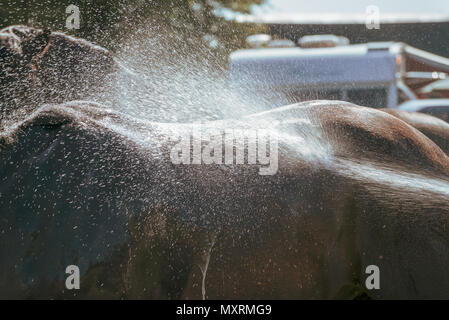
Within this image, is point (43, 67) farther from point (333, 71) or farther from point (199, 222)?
point (333, 71)

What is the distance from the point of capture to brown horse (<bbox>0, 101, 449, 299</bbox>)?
1618mm

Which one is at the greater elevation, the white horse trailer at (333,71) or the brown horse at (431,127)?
the white horse trailer at (333,71)

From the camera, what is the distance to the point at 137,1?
15.5ft

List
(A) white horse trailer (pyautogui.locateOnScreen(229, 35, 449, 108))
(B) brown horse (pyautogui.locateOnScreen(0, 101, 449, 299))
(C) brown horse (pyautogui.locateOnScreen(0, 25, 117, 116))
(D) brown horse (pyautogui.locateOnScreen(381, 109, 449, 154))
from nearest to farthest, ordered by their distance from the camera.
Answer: (B) brown horse (pyautogui.locateOnScreen(0, 101, 449, 299))
(C) brown horse (pyautogui.locateOnScreen(0, 25, 117, 116))
(D) brown horse (pyautogui.locateOnScreen(381, 109, 449, 154))
(A) white horse trailer (pyautogui.locateOnScreen(229, 35, 449, 108))

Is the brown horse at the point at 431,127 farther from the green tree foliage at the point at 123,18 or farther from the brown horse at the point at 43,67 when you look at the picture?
the green tree foliage at the point at 123,18

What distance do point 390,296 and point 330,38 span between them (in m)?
3.54

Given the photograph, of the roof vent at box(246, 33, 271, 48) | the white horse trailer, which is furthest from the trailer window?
the roof vent at box(246, 33, 271, 48)

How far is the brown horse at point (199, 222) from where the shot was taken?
1.62 m

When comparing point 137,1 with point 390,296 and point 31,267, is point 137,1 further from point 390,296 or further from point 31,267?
point 390,296

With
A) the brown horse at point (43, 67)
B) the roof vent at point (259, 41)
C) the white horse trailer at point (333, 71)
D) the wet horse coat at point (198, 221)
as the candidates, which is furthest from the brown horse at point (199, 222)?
the roof vent at point (259, 41)

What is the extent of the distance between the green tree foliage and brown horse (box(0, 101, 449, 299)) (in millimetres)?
2689

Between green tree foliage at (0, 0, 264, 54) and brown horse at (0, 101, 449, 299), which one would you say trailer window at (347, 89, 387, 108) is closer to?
green tree foliage at (0, 0, 264, 54)

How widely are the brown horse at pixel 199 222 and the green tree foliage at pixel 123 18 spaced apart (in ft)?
8.82

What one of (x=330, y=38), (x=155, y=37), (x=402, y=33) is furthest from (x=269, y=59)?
(x=402, y=33)
